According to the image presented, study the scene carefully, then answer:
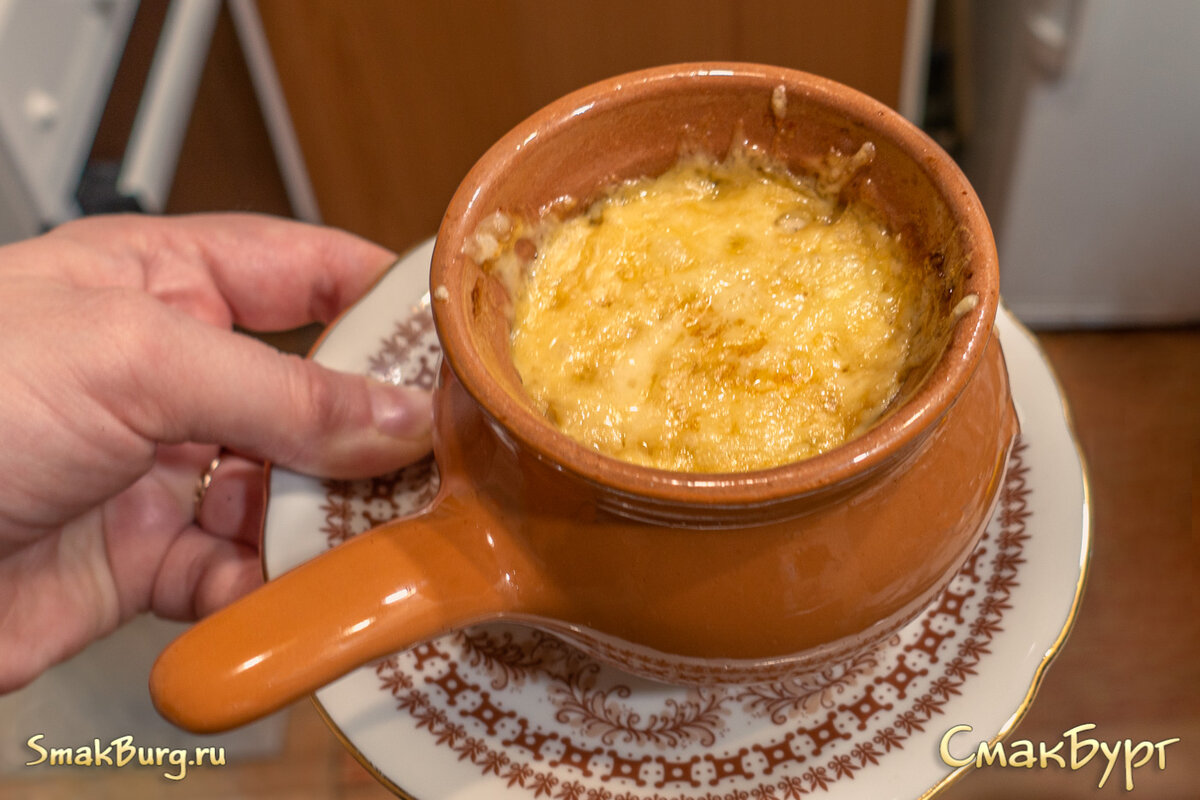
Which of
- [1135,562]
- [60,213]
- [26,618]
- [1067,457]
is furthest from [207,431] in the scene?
[1135,562]

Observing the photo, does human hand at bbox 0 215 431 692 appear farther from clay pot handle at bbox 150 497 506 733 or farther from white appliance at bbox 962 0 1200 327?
white appliance at bbox 962 0 1200 327

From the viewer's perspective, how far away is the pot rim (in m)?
0.43

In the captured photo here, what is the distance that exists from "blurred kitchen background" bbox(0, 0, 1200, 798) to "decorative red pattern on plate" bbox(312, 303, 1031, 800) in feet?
1.06

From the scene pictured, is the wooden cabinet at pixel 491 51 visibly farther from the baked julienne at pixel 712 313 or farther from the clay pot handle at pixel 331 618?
the clay pot handle at pixel 331 618

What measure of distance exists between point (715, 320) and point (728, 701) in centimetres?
26

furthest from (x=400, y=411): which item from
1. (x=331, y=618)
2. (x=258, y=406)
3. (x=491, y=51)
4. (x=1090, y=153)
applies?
(x=1090, y=153)

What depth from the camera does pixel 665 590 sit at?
49 cm

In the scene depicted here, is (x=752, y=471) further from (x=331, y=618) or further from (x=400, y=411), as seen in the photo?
(x=400, y=411)

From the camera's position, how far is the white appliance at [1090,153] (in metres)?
1.07

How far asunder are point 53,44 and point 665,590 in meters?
0.92

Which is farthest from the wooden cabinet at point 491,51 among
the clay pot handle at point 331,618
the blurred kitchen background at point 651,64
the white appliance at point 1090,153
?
the clay pot handle at point 331,618

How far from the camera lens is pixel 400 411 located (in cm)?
71

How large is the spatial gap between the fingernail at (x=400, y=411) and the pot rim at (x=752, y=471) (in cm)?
22

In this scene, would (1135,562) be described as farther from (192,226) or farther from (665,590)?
(192,226)
